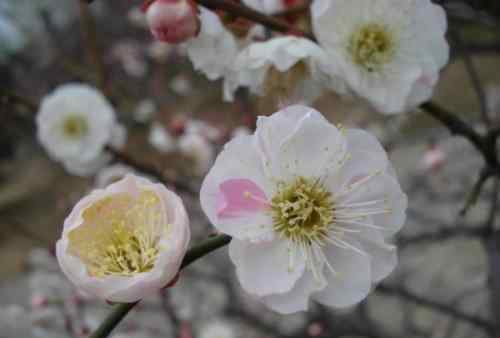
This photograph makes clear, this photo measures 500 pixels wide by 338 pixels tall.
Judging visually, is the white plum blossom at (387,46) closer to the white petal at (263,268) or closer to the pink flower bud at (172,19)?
the pink flower bud at (172,19)

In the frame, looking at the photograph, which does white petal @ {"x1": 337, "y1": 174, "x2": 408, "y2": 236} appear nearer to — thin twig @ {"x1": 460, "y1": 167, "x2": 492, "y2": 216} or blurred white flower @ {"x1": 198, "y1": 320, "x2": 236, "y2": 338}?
thin twig @ {"x1": 460, "y1": 167, "x2": 492, "y2": 216}

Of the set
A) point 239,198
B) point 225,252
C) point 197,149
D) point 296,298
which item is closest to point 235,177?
point 239,198

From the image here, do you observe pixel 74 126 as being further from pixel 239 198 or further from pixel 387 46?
pixel 239 198

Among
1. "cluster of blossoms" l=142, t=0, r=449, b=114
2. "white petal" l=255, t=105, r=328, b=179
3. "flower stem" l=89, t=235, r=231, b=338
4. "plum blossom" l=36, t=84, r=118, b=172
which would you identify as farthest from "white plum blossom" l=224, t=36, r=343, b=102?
"plum blossom" l=36, t=84, r=118, b=172

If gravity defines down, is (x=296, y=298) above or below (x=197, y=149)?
above

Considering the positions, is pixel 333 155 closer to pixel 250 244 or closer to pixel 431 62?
pixel 250 244

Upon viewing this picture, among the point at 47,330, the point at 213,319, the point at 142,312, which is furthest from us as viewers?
the point at 142,312

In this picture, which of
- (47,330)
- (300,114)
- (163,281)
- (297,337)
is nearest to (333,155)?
(300,114)
